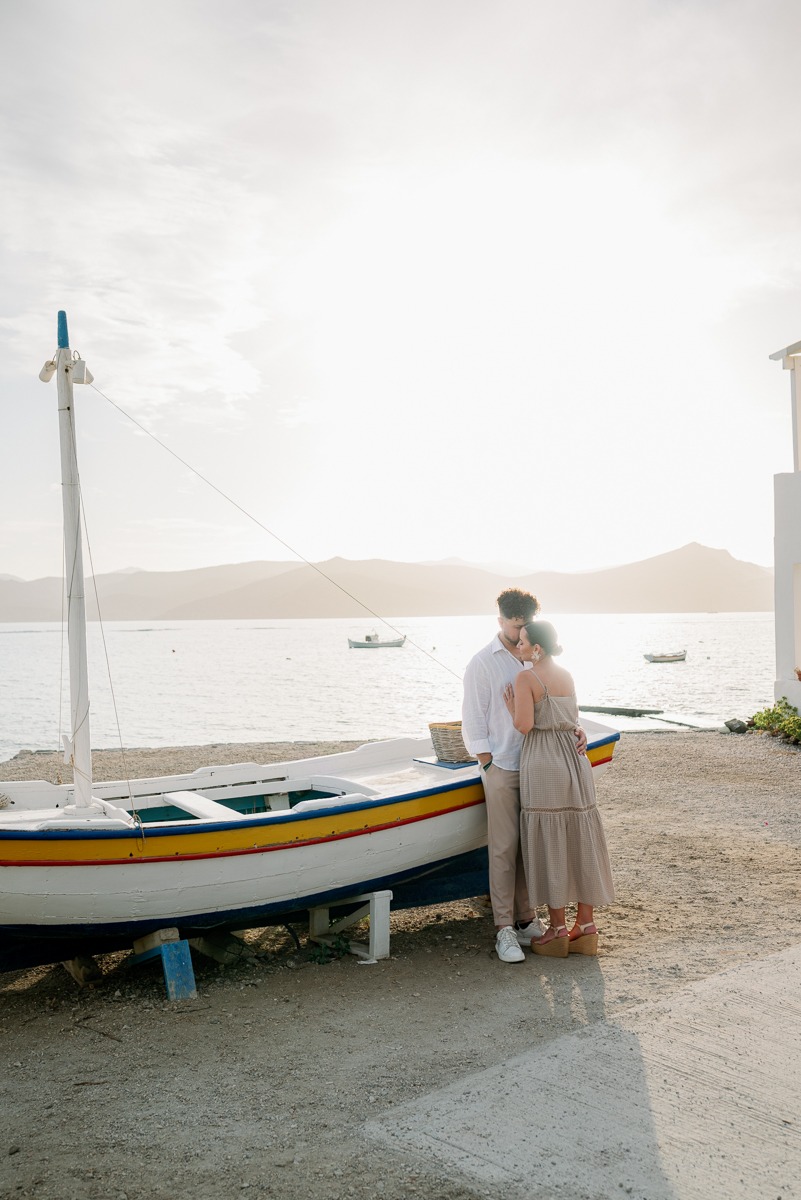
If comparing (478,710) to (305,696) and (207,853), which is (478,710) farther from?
(305,696)

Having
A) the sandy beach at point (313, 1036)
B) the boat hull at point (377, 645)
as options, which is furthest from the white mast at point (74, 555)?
the boat hull at point (377, 645)

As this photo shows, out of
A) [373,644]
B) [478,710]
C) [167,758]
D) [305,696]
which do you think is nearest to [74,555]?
[478,710]

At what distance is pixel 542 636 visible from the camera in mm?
5984

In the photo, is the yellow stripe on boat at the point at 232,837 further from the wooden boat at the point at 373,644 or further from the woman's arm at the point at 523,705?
the wooden boat at the point at 373,644

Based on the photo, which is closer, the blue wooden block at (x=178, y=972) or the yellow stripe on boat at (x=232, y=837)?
the yellow stripe on boat at (x=232, y=837)

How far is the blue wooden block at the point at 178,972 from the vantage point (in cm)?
555

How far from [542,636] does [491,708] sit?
2.12ft

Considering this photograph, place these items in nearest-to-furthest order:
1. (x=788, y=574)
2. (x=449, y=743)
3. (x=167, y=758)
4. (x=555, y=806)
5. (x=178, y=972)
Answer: (x=178, y=972), (x=555, y=806), (x=449, y=743), (x=788, y=574), (x=167, y=758)

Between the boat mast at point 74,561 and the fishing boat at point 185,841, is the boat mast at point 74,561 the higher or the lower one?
the higher one

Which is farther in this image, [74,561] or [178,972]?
[74,561]

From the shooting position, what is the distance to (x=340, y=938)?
251 inches

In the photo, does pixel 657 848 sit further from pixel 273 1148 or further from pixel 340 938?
pixel 273 1148

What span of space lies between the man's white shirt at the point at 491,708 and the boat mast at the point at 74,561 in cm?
244

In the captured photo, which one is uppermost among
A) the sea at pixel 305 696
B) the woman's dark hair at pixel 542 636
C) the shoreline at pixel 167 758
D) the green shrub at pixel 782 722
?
the woman's dark hair at pixel 542 636
